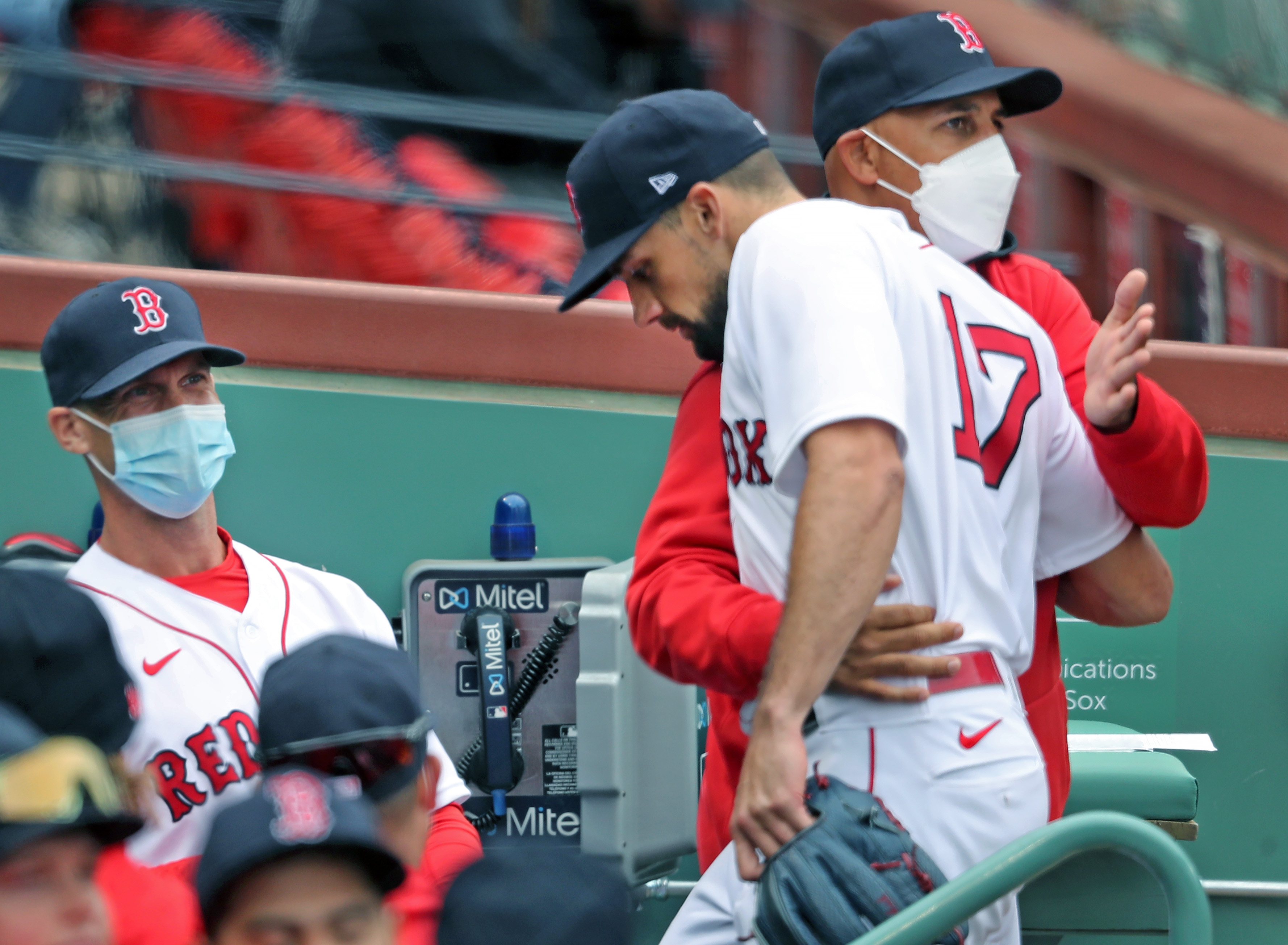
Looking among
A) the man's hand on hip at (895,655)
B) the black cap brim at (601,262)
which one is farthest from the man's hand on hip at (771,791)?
the black cap brim at (601,262)

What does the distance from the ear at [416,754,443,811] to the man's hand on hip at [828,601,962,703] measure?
0.51 metres

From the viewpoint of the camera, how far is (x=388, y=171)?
347 centimetres

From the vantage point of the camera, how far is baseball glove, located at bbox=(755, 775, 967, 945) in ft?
4.93

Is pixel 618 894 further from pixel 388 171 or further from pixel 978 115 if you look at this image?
pixel 388 171

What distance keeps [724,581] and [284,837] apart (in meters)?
0.73

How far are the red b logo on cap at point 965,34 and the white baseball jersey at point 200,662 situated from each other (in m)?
1.37

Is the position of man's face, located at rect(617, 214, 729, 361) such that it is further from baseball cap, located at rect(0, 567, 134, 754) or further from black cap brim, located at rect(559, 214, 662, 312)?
baseball cap, located at rect(0, 567, 134, 754)

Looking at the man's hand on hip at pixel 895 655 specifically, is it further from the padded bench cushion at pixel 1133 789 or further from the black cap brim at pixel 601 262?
the padded bench cushion at pixel 1133 789

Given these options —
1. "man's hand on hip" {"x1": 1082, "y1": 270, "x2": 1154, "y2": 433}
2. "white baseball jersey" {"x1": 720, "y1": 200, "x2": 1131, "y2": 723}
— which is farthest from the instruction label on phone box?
"man's hand on hip" {"x1": 1082, "y1": 270, "x2": 1154, "y2": 433}

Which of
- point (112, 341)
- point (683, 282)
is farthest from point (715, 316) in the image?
point (112, 341)

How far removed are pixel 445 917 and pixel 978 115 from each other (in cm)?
166

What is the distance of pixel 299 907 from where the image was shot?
1.26 meters

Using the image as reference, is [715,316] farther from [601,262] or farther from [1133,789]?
[1133,789]

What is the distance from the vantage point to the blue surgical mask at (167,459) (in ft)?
7.82
